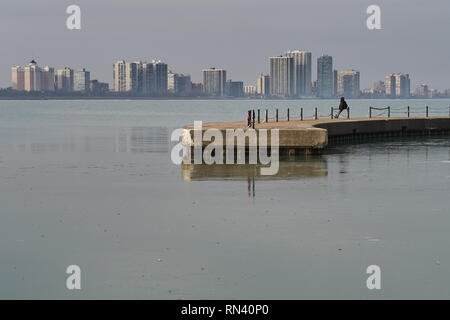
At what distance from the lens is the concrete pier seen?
130ft

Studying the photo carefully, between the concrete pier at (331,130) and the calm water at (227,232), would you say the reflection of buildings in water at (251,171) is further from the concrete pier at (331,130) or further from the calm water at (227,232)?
the concrete pier at (331,130)

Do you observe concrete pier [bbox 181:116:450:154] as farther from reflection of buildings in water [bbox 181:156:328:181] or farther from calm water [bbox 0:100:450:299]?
calm water [bbox 0:100:450:299]

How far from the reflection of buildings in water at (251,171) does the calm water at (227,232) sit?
0.30ft

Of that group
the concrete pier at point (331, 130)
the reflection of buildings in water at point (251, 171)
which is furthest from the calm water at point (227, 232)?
the concrete pier at point (331, 130)

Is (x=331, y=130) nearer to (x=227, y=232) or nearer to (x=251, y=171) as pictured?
(x=251, y=171)

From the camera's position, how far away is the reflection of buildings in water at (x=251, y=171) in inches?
1237

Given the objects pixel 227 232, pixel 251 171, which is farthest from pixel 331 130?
pixel 227 232

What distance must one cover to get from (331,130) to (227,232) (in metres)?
32.5

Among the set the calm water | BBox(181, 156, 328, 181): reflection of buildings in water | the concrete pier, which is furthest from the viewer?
the concrete pier

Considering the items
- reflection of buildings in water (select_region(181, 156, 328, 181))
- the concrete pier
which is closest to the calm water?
reflection of buildings in water (select_region(181, 156, 328, 181))

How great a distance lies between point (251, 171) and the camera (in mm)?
33250

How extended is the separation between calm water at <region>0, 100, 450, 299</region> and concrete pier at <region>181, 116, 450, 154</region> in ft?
13.4

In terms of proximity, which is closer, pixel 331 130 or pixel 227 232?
pixel 227 232

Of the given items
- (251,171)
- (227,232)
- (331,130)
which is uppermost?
(331,130)
